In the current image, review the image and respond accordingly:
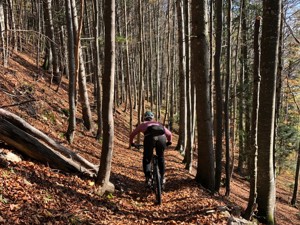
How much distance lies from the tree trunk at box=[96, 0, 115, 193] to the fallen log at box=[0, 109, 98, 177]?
1.94 feet

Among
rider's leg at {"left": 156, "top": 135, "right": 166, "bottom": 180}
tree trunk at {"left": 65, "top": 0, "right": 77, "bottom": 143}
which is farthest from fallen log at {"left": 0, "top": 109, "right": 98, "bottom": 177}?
tree trunk at {"left": 65, "top": 0, "right": 77, "bottom": 143}

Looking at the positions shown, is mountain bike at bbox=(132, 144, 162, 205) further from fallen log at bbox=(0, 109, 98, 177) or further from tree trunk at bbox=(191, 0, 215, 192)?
tree trunk at bbox=(191, 0, 215, 192)

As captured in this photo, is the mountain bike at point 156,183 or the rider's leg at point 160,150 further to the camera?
the rider's leg at point 160,150

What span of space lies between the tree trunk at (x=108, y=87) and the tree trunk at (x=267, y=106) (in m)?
3.47

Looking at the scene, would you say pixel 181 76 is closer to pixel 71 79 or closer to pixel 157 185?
pixel 71 79

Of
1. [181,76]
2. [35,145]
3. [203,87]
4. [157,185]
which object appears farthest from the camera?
[181,76]

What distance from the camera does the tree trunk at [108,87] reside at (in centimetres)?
586

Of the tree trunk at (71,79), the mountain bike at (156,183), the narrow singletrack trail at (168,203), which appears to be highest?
the tree trunk at (71,79)

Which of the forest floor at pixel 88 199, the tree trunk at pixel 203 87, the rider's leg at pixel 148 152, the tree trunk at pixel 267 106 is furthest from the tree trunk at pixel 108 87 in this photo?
the tree trunk at pixel 267 106

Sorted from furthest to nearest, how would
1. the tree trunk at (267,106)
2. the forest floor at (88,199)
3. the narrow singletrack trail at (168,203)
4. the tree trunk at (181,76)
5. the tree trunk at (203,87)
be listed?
1. the tree trunk at (181,76)
2. the tree trunk at (203,87)
3. the tree trunk at (267,106)
4. the narrow singletrack trail at (168,203)
5. the forest floor at (88,199)

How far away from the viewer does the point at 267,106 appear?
7.00 meters

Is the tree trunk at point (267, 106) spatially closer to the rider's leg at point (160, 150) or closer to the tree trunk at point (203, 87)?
the tree trunk at point (203, 87)

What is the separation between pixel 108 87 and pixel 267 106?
3627 millimetres

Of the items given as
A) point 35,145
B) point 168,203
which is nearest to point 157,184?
point 168,203
